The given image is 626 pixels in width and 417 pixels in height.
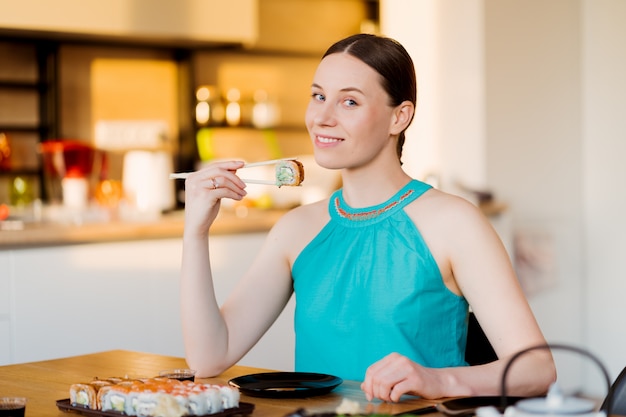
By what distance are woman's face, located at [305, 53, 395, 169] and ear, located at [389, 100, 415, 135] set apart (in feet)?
0.09

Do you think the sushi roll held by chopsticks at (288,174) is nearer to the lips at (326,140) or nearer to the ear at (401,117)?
the lips at (326,140)

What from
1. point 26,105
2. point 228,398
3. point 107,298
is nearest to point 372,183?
point 228,398

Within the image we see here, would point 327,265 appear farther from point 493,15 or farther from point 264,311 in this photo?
point 493,15

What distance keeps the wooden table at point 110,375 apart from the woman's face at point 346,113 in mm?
435

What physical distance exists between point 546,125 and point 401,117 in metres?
3.45

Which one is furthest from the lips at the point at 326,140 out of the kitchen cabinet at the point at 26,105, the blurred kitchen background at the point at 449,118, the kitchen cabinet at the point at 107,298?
the kitchen cabinet at the point at 26,105

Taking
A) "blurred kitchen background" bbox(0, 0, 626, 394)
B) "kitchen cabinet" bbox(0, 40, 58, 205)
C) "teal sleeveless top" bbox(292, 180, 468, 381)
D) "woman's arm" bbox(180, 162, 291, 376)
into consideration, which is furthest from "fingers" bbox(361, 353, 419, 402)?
"kitchen cabinet" bbox(0, 40, 58, 205)

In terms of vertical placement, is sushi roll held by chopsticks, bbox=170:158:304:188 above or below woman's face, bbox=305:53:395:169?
below

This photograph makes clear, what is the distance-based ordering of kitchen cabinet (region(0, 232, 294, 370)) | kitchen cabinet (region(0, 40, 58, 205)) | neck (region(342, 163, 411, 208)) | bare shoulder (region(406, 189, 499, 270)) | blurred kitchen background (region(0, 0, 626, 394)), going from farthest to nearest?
kitchen cabinet (region(0, 40, 58, 205))
blurred kitchen background (region(0, 0, 626, 394))
kitchen cabinet (region(0, 232, 294, 370))
neck (region(342, 163, 411, 208))
bare shoulder (region(406, 189, 499, 270))

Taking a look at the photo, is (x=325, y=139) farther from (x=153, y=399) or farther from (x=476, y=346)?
(x=153, y=399)

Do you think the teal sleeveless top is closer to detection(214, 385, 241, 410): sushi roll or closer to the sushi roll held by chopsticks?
the sushi roll held by chopsticks

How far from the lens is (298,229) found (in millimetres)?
2078

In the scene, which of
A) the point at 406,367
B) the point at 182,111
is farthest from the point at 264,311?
the point at 182,111

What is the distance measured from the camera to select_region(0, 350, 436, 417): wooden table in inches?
59.7
